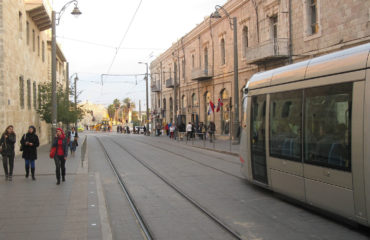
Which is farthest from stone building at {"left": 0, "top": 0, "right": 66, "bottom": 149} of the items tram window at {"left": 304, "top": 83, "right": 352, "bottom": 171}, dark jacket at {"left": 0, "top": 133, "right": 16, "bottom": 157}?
tram window at {"left": 304, "top": 83, "right": 352, "bottom": 171}

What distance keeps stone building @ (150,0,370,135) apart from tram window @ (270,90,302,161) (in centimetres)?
1110

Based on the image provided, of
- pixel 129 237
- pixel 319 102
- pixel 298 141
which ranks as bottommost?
pixel 129 237

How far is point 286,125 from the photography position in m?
8.07

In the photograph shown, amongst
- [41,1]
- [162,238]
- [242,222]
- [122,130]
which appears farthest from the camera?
[122,130]

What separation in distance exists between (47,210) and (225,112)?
90.4ft

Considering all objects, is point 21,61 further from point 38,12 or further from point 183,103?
point 183,103

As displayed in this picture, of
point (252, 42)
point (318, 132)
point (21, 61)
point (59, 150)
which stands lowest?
point (59, 150)

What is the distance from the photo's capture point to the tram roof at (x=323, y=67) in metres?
6.06

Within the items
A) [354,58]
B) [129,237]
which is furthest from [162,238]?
[354,58]

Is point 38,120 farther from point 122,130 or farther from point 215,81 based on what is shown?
point 122,130

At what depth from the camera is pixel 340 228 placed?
641cm

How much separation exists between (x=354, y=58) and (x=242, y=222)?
3172 mm

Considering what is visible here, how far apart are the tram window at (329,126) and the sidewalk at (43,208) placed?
13.0 ft

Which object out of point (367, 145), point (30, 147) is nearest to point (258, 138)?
point (367, 145)
